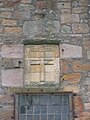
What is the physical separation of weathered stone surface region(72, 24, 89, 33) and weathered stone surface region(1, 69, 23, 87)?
3.72 feet

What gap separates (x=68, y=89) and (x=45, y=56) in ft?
2.16

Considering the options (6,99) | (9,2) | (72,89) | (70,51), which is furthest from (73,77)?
(9,2)

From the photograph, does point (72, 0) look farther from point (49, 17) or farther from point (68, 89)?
point (68, 89)

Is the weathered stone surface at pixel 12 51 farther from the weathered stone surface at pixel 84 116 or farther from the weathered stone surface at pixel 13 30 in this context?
the weathered stone surface at pixel 84 116

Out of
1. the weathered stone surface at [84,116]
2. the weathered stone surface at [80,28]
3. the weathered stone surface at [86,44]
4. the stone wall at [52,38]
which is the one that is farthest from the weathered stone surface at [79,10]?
the weathered stone surface at [84,116]

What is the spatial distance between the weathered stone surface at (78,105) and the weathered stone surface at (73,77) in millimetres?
262

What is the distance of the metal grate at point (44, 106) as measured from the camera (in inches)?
295

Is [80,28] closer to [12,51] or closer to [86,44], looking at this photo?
[86,44]

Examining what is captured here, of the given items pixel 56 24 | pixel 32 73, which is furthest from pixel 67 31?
pixel 32 73

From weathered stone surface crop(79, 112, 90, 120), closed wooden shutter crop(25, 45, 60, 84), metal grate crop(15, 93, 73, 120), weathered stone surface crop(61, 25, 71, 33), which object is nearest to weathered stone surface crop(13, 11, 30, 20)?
closed wooden shutter crop(25, 45, 60, 84)

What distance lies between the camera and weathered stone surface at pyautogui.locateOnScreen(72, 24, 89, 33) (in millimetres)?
7801

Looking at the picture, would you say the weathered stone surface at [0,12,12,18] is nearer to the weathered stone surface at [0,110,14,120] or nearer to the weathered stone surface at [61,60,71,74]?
the weathered stone surface at [61,60,71,74]

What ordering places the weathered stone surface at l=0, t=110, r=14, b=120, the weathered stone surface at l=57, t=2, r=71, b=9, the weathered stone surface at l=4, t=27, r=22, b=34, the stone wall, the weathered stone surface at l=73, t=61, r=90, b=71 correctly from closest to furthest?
the weathered stone surface at l=0, t=110, r=14, b=120 < the stone wall < the weathered stone surface at l=73, t=61, r=90, b=71 < the weathered stone surface at l=4, t=27, r=22, b=34 < the weathered stone surface at l=57, t=2, r=71, b=9

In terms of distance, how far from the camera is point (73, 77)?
762 centimetres
